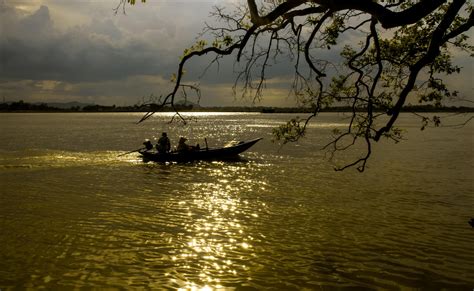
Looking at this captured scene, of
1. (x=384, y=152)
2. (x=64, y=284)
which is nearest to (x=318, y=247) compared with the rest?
(x=64, y=284)

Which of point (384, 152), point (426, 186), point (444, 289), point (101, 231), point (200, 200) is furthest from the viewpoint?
point (384, 152)

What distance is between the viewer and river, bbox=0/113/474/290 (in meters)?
9.45

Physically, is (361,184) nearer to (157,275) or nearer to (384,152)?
(157,275)

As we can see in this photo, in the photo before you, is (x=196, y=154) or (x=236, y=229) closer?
(x=236, y=229)

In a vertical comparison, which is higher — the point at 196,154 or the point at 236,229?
the point at 196,154

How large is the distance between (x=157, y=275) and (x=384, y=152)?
31.0m

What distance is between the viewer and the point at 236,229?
42.9 feet

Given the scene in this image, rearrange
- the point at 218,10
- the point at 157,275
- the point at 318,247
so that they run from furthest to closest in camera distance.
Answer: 1. the point at 318,247
2. the point at 157,275
3. the point at 218,10

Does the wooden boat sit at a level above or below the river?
above

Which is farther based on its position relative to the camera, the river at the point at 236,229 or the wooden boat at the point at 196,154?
the wooden boat at the point at 196,154

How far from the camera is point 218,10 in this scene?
26.8 ft

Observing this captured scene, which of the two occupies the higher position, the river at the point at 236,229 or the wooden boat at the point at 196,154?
the wooden boat at the point at 196,154

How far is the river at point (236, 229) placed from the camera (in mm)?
9445

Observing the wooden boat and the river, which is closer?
the river
